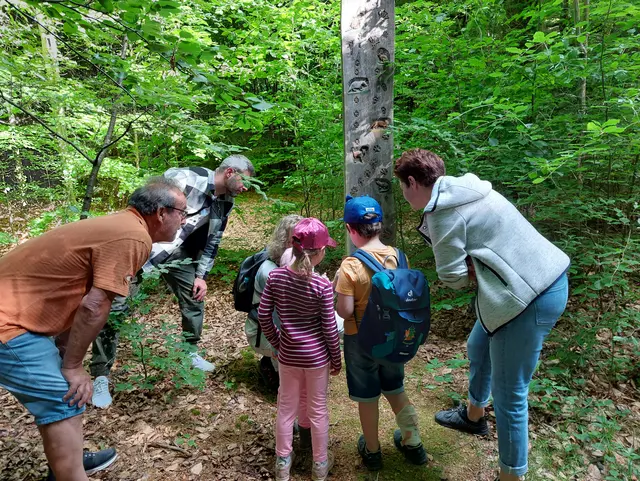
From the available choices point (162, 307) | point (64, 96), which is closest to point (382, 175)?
point (64, 96)

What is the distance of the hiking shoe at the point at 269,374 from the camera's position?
347cm

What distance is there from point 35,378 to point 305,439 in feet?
5.66

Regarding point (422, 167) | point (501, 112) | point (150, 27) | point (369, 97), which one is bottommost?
point (422, 167)

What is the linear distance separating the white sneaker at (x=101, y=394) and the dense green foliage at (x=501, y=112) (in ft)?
6.39

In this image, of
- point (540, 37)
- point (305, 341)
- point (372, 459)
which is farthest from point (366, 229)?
point (540, 37)

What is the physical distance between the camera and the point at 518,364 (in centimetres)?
196

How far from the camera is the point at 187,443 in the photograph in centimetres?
275

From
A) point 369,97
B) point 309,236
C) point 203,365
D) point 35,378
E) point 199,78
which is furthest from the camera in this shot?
point 203,365

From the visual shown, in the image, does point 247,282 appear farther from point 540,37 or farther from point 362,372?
point 540,37

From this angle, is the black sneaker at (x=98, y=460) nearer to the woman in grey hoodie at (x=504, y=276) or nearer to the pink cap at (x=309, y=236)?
the pink cap at (x=309, y=236)

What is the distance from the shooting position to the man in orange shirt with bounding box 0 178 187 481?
176 centimetres

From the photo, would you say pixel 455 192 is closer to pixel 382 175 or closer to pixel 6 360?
pixel 382 175

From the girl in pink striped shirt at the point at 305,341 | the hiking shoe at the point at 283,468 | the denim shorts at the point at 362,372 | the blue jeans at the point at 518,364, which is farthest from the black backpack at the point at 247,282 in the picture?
the blue jeans at the point at 518,364

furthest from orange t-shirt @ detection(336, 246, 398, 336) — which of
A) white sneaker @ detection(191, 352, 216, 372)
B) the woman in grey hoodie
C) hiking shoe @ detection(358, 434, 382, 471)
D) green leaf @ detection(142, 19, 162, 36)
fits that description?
white sneaker @ detection(191, 352, 216, 372)
